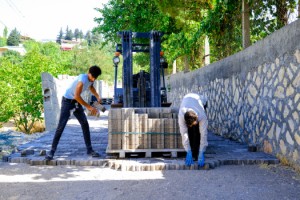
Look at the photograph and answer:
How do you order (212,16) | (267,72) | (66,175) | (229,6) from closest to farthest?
1. (66,175)
2. (267,72)
3. (229,6)
4. (212,16)

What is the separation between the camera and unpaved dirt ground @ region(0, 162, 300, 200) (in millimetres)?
4355

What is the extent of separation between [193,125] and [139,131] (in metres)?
1.22

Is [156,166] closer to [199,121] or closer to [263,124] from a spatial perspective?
[199,121]

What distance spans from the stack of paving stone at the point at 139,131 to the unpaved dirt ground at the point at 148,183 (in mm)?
866

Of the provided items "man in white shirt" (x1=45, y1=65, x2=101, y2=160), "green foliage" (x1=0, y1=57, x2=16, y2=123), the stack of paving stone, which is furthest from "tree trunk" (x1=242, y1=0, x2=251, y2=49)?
"green foliage" (x1=0, y1=57, x2=16, y2=123)

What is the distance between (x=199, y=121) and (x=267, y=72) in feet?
6.80

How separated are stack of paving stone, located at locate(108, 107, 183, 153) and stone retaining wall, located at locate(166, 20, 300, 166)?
1.88m

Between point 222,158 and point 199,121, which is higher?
point 199,121

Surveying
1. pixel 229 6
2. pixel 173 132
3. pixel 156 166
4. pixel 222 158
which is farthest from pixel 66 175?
pixel 229 6

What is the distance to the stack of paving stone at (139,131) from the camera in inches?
257

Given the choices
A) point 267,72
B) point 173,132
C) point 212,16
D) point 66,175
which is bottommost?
point 66,175

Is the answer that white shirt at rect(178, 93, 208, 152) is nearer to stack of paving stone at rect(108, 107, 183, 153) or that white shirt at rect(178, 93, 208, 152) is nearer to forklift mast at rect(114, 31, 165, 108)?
stack of paving stone at rect(108, 107, 183, 153)

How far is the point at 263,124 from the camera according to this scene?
6953 millimetres

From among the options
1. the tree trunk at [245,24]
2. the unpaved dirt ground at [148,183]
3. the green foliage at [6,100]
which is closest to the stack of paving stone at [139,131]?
the unpaved dirt ground at [148,183]
